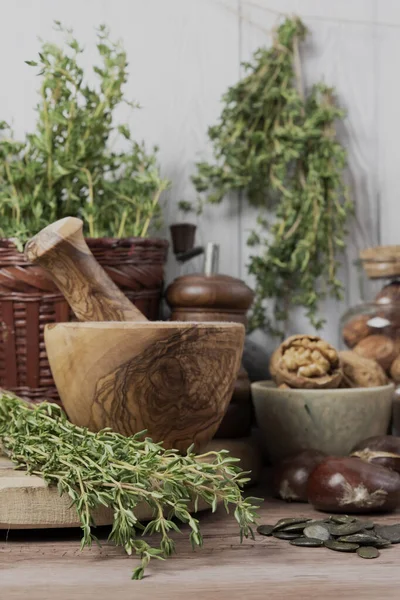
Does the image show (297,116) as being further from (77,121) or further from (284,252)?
(77,121)

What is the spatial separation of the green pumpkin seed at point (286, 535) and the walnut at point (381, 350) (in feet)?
1.49

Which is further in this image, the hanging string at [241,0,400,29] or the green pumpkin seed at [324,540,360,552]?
→ the hanging string at [241,0,400,29]

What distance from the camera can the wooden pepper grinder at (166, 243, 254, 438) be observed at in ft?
3.88

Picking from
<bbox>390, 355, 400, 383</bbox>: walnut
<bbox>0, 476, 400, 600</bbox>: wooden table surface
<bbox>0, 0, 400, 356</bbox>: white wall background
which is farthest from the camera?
<bbox>0, 0, 400, 356</bbox>: white wall background

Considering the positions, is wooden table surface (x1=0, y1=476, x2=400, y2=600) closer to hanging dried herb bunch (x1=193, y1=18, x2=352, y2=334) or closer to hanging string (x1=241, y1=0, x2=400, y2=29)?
hanging dried herb bunch (x1=193, y1=18, x2=352, y2=334)

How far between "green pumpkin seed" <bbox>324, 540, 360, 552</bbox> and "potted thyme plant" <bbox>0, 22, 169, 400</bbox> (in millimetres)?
518

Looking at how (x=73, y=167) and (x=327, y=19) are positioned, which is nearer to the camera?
(x=73, y=167)

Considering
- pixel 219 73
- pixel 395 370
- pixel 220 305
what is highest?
pixel 219 73

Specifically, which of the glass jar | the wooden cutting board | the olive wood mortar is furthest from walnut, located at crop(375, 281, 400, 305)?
the wooden cutting board

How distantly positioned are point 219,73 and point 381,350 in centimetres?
58

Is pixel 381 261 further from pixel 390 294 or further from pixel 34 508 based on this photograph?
pixel 34 508

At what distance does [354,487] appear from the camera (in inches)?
36.2

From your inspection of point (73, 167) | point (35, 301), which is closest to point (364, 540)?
point (35, 301)

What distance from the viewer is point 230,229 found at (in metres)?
1.44
